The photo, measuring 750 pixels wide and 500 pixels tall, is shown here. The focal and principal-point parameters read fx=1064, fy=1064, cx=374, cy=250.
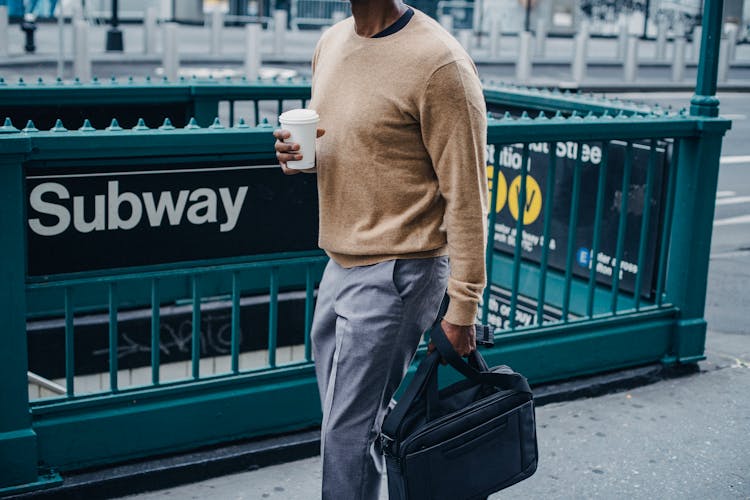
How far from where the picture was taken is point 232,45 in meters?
27.7

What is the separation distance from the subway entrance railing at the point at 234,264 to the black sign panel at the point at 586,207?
12mm

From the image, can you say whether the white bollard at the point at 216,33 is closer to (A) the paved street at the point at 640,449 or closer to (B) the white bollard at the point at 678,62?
(B) the white bollard at the point at 678,62

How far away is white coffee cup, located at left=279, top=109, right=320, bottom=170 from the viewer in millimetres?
2895

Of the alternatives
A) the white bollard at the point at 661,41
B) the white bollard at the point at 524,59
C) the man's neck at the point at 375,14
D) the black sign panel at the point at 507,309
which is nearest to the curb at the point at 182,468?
the black sign panel at the point at 507,309

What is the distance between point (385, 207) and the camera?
9.58 feet

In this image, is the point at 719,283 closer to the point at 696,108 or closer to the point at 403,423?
the point at 696,108

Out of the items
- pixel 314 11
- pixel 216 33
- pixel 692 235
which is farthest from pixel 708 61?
pixel 314 11

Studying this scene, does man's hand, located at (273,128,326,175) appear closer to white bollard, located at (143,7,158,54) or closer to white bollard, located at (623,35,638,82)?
white bollard, located at (623,35,638,82)

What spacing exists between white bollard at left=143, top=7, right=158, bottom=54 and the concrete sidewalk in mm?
19092

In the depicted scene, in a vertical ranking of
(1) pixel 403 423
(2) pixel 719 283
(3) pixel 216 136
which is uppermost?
(3) pixel 216 136

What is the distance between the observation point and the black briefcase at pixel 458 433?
2.90 metres

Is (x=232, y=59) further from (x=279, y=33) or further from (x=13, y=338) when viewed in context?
(x=13, y=338)

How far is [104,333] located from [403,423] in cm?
320

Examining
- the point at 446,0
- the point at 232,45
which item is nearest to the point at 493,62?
the point at 232,45
